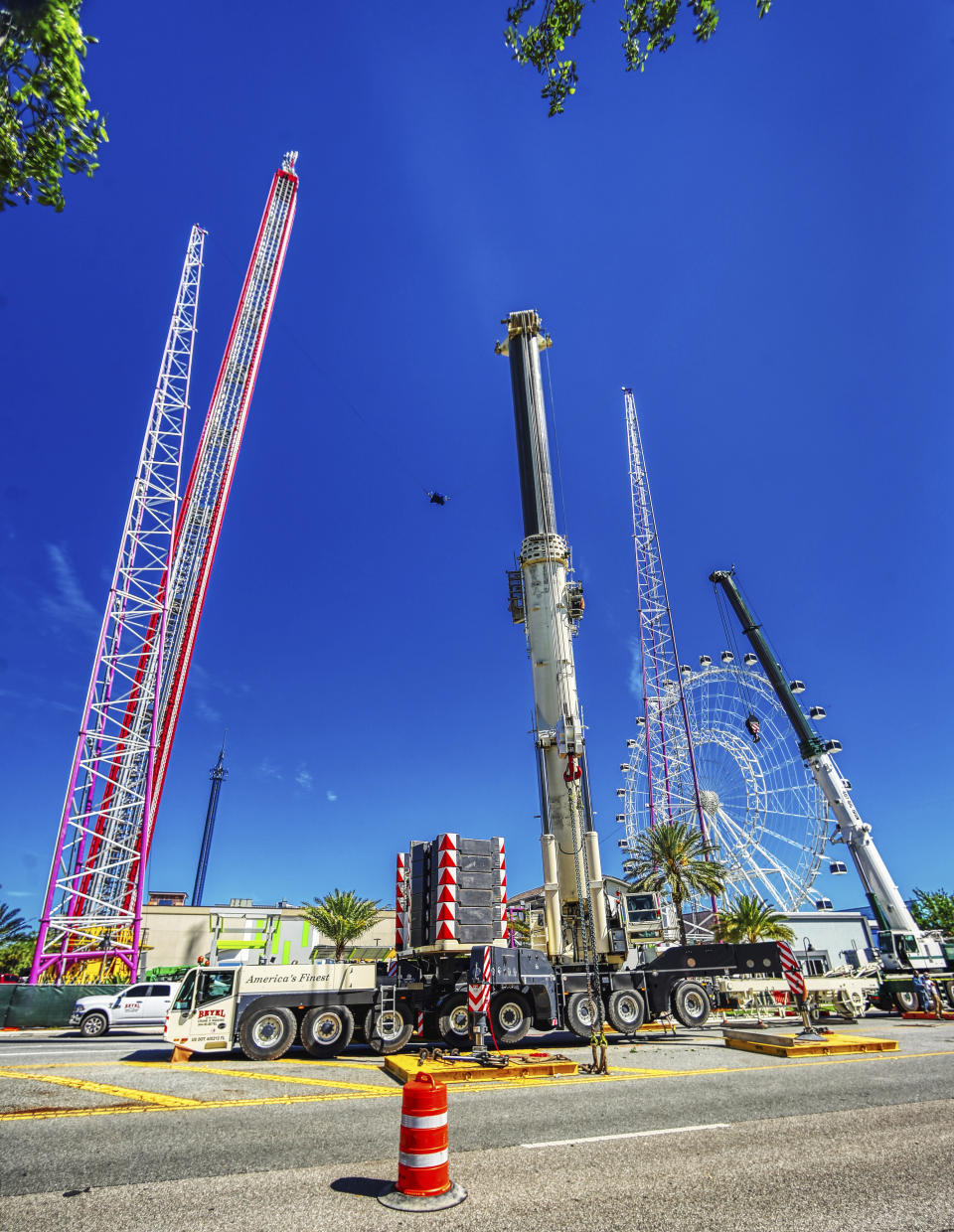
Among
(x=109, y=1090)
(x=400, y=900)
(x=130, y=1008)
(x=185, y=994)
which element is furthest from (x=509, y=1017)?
(x=130, y=1008)

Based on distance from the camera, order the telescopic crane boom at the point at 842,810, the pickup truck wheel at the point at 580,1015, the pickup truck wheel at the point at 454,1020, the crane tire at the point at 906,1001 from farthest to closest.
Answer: the telescopic crane boom at the point at 842,810
the crane tire at the point at 906,1001
the pickup truck wheel at the point at 580,1015
the pickup truck wheel at the point at 454,1020

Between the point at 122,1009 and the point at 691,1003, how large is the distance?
65.9ft

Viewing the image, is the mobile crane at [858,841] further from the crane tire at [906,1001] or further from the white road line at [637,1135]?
the white road line at [637,1135]

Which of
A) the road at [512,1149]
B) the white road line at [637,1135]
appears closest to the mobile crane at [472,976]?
the road at [512,1149]

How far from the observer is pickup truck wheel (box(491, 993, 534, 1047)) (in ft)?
54.7

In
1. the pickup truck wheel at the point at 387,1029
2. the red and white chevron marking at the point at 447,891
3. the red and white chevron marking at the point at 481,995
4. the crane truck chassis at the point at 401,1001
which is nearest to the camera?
the crane truck chassis at the point at 401,1001

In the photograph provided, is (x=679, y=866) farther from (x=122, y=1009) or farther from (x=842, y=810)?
(x=122, y=1009)

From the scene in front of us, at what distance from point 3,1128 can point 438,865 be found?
34.8 feet

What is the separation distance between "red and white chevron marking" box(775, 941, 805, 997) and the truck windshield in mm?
16060

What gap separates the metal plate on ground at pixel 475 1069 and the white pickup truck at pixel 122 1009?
14.6 m

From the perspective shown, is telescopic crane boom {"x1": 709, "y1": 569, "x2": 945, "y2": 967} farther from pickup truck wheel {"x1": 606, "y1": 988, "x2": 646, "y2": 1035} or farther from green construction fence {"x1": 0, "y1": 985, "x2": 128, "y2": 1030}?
green construction fence {"x1": 0, "y1": 985, "x2": 128, "y2": 1030}

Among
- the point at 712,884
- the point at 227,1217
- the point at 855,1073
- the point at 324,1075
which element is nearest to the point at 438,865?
the point at 324,1075

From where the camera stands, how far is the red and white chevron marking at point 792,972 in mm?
19109

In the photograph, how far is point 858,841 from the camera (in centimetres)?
4869
